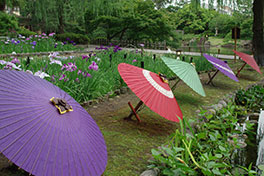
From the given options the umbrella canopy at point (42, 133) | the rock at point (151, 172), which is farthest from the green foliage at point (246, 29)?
the umbrella canopy at point (42, 133)

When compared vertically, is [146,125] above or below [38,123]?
below

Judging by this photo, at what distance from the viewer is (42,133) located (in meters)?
1.20

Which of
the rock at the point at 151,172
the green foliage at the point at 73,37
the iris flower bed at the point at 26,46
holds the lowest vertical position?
the rock at the point at 151,172

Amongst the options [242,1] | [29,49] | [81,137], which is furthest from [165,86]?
[242,1]

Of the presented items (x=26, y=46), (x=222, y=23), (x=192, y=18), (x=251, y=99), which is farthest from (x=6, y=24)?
(x=222, y=23)

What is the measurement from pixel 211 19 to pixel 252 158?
34.6 m

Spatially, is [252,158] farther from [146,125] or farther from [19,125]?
[19,125]

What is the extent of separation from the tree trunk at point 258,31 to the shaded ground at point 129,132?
268 inches

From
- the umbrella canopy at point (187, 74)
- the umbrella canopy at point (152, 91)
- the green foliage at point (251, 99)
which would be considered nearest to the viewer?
the umbrella canopy at point (152, 91)

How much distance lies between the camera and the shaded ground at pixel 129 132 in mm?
1981

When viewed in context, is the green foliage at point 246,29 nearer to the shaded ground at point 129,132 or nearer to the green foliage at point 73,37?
the green foliage at point 73,37

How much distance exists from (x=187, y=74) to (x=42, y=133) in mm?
2333

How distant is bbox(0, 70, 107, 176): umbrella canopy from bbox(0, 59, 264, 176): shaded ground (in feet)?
2.05

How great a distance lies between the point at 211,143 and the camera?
2598 mm
